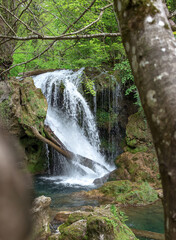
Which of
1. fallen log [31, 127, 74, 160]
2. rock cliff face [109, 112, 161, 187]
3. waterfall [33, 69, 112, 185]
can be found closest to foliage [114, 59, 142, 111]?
rock cliff face [109, 112, 161, 187]

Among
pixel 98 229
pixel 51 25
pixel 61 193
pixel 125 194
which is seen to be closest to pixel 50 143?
pixel 61 193

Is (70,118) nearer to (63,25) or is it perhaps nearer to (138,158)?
(138,158)

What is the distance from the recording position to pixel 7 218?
368 mm

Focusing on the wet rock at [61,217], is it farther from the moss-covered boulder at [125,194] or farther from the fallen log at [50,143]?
the fallen log at [50,143]

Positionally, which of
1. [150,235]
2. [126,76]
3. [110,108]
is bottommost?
[150,235]

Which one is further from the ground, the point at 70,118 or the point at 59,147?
the point at 70,118

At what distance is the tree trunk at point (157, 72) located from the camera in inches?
36.1

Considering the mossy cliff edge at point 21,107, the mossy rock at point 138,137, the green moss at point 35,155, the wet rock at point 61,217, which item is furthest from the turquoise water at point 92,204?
the mossy rock at point 138,137

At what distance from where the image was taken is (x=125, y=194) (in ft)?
24.1

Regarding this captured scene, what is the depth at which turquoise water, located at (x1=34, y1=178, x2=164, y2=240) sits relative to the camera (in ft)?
18.8

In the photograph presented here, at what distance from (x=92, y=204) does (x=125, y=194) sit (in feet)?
3.71

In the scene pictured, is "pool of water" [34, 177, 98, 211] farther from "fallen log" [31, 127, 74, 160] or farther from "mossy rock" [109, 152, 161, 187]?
"mossy rock" [109, 152, 161, 187]

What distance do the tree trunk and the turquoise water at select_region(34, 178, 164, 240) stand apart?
13.1ft

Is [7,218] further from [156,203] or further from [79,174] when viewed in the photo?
[79,174]
